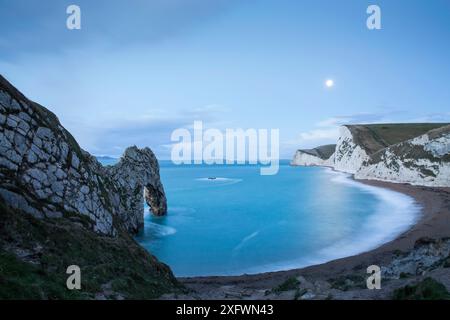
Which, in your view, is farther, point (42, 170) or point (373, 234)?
point (373, 234)

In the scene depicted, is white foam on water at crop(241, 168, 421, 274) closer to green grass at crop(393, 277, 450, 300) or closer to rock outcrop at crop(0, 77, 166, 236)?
rock outcrop at crop(0, 77, 166, 236)

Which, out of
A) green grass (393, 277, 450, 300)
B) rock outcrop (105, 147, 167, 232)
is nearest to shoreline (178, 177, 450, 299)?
green grass (393, 277, 450, 300)

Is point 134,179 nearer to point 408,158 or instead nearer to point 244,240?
point 244,240

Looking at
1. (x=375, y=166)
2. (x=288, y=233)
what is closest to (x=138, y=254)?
(x=288, y=233)

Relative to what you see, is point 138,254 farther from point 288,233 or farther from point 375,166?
point 375,166

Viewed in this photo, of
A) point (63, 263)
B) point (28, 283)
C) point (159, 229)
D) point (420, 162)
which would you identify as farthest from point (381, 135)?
point (28, 283)
